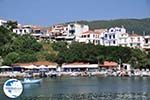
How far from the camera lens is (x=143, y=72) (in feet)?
232

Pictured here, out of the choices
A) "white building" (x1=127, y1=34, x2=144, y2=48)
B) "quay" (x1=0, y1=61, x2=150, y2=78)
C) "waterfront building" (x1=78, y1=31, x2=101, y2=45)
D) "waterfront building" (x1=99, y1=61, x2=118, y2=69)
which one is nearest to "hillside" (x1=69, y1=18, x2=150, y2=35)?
"waterfront building" (x1=78, y1=31, x2=101, y2=45)

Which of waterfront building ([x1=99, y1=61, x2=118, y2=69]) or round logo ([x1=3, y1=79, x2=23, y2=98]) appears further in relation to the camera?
waterfront building ([x1=99, y1=61, x2=118, y2=69])

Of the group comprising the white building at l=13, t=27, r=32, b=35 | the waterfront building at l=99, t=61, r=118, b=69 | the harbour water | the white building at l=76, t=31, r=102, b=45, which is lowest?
the harbour water

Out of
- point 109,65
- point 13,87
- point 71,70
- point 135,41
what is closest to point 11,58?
point 71,70

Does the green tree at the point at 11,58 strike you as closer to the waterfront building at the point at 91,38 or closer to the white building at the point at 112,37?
the waterfront building at the point at 91,38

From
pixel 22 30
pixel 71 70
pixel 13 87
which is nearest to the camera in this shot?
pixel 13 87

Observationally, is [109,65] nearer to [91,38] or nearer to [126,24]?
[91,38]

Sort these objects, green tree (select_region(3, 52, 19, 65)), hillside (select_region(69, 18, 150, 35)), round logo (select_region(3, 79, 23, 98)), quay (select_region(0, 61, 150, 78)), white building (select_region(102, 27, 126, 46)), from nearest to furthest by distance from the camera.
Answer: round logo (select_region(3, 79, 23, 98)) < green tree (select_region(3, 52, 19, 65)) < quay (select_region(0, 61, 150, 78)) < white building (select_region(102, 27, 126, 46)) < hillside (select_region(69, 18, 150, 35))

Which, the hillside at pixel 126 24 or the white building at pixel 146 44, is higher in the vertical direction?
the hillside at pixel 126 24


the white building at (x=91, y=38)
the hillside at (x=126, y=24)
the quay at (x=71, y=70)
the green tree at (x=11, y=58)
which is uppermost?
the hillside at (x=126, y=24)

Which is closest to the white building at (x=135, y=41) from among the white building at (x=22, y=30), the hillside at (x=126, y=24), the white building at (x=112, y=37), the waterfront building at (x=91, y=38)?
the white building at (x=112, y=37)

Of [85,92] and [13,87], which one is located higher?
[13,87]

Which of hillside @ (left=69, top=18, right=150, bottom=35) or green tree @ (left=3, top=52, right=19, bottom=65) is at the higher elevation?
hillside @ (left=69, top=18, right=150, bottom=35)

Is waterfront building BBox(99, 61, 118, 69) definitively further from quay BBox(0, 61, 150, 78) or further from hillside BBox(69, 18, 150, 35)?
hillside BBox(69, 18, 150, 35)
